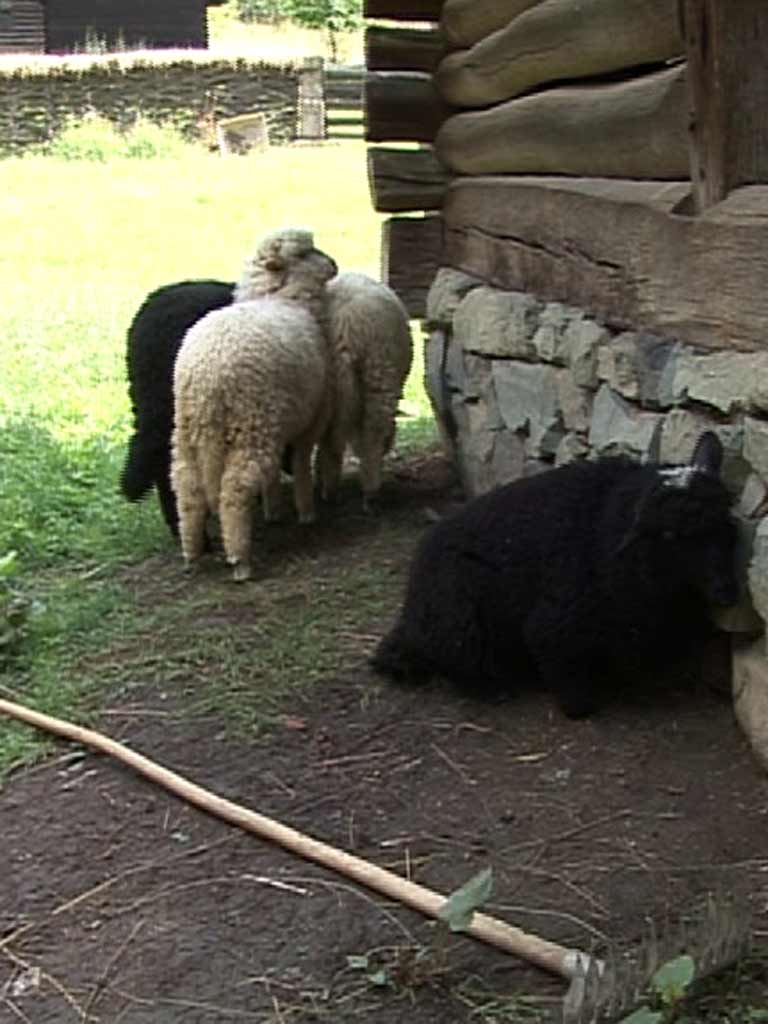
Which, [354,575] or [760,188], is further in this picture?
[354,575]

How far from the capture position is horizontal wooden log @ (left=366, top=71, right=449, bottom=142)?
25.3ft

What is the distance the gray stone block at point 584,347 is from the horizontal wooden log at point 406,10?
2.61 meters

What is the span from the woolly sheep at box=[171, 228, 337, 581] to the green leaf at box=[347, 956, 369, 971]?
2753 millimetres

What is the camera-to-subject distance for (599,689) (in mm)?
4930

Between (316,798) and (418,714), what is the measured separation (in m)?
0.62

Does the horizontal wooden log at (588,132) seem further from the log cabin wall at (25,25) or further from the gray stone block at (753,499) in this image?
the log cabin wall at (25,25)

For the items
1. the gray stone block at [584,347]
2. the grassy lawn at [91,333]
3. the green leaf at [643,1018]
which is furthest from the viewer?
the grassy lawn at [91,333]

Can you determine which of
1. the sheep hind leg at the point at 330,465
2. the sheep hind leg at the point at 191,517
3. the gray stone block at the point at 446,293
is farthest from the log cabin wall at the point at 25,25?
the sheep hind leg at the point at 191,517

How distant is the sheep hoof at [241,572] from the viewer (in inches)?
246

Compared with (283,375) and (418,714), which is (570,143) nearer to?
(283,375)

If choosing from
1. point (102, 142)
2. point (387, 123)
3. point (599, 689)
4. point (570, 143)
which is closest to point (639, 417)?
point (599, 689)

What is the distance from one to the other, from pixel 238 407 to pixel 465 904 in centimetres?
299

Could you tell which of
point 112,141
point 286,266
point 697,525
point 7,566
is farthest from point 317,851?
point 112,141

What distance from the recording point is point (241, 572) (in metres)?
6.25
